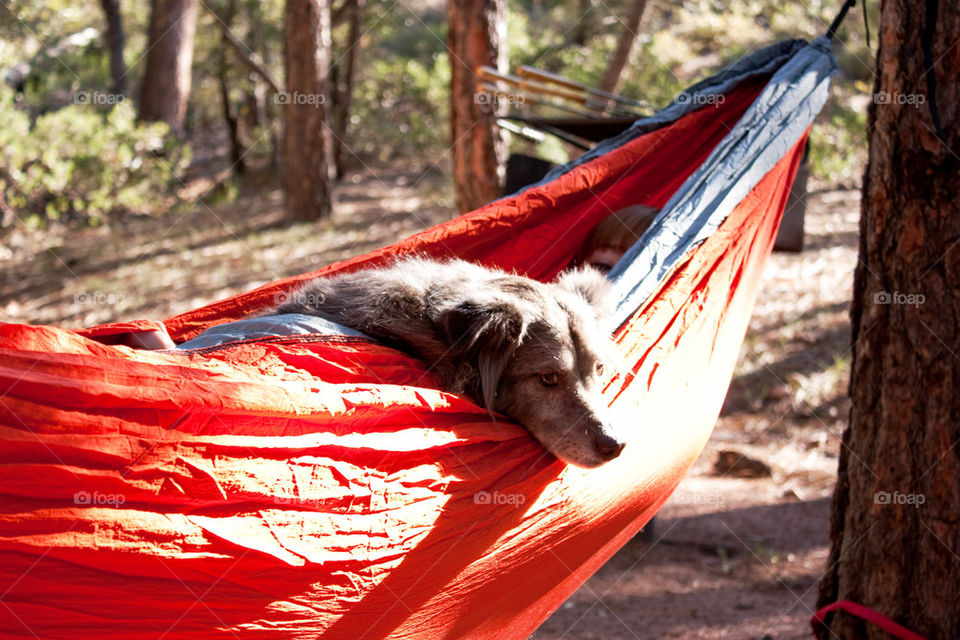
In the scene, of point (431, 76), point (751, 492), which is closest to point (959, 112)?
point (751, 492)

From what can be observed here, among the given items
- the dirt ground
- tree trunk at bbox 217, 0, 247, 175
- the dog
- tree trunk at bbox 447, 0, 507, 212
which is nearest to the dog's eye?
the dog

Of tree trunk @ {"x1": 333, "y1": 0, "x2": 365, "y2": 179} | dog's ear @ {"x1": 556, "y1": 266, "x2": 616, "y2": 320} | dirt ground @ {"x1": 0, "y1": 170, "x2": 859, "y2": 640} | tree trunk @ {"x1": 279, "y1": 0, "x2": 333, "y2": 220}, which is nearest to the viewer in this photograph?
dog's ear @ {"x1": 556, "y1": 266, "x2": 616, "y2": 320}

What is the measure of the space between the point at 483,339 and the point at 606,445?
46 cm

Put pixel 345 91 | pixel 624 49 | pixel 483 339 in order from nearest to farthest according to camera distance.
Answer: pixel 483 339 → pixel 624 49 → pixel 345 91

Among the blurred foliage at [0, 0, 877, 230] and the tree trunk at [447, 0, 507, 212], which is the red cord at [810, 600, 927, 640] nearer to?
the tree trunk at [447, 0, 507, 212]

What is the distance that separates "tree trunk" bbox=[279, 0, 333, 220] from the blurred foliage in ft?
6.62

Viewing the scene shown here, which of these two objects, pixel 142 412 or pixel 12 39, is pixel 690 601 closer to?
pixel 142 412

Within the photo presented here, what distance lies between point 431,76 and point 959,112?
12027 mm

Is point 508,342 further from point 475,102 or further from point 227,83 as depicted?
point 227,83

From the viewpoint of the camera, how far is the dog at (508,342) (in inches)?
91.7

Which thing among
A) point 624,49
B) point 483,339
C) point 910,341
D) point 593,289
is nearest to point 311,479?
point 483,339

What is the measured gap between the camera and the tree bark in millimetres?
13836

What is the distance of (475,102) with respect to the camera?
7082 millimetres

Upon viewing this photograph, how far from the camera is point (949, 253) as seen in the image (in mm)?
2596
